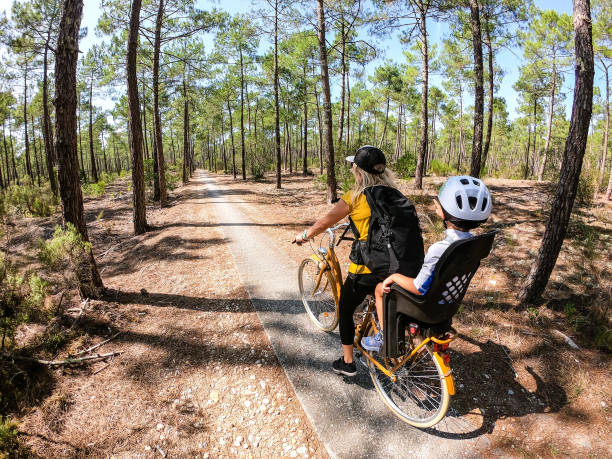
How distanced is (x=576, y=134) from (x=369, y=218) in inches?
146

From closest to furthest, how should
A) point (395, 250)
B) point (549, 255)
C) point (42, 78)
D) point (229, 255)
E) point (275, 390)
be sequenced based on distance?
point (395, 250) → point (275, 390) → point (549, 255) → point (229, 255) → point (42, 78)

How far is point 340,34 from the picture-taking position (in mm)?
17219

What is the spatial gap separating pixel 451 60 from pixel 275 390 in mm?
21859

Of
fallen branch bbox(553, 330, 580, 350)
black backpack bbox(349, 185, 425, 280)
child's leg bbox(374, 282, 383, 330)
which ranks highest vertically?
black backpack bbox(349, 185, 425, 280)

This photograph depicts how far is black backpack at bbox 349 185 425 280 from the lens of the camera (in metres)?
2.50

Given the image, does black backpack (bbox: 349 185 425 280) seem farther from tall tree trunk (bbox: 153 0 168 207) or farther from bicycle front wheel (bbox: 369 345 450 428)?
Result: tall tree trunk (bbox: 153 0 168 207)

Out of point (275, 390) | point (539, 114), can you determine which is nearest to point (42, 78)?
point (275, 390)

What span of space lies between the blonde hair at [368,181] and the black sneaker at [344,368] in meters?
1.77

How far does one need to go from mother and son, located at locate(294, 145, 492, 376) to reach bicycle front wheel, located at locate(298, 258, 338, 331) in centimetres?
78

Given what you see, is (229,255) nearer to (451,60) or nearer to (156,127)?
(156,127)

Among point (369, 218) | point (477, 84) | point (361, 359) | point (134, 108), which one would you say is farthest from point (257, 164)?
point (369, 218)

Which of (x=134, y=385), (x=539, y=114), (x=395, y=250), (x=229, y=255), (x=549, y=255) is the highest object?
(x=539, y=114)

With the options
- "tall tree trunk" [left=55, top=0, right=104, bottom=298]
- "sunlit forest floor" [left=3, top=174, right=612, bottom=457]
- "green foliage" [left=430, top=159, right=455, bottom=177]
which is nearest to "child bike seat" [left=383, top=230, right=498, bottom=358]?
"sunlit forest floor" [left=3, top=174, right=612, bottom=457]

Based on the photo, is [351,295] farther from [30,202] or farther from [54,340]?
[30,202]
